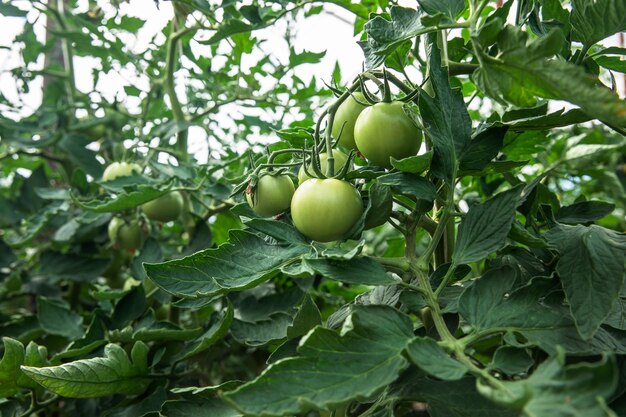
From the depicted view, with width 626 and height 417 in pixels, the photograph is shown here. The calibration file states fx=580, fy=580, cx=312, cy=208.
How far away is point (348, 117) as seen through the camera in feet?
2.04

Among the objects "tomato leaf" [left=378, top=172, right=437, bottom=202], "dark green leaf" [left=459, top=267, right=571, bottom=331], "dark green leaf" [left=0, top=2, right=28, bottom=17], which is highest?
"dark green leaf" [left=0, top=2, right=28, bottom=17]

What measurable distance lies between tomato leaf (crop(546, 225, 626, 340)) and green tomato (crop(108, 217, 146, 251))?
2.67 ft

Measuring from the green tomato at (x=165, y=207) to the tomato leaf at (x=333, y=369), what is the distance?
61cm

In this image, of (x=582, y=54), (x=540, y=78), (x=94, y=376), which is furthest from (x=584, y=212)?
(x=94, y=376)

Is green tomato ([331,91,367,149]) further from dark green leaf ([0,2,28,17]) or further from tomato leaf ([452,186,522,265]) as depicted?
dark green leaf ([0,2,28,17])

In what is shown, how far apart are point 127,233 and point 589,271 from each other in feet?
2.86

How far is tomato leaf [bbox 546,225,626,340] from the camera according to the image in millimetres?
439

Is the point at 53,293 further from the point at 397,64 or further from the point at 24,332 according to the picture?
the point at 397,64

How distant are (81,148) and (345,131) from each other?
93cm

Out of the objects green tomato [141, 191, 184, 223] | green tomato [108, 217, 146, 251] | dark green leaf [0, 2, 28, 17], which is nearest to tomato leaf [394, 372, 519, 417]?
green tomato [141, 191, 184, 223]

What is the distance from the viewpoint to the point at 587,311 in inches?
17.4

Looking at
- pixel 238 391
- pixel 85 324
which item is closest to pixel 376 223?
pixel 238 391

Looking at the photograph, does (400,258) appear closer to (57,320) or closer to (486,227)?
(486,227)

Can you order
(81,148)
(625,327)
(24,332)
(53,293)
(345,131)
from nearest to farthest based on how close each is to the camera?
(625,327) → (345,131) → (24,332) → (53,293) → (81,148)
